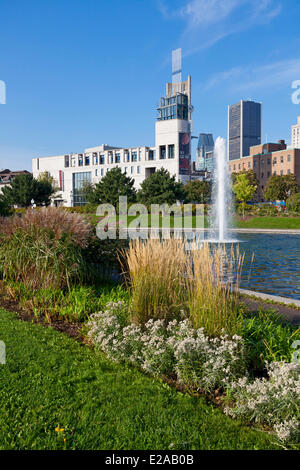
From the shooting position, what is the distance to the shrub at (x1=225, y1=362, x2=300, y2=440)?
238cm

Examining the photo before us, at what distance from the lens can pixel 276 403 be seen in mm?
2535

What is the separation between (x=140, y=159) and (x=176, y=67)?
50.8 meters

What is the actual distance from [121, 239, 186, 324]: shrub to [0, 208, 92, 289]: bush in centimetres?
167

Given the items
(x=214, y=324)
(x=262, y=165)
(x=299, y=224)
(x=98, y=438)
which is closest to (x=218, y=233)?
(x=299, y=224)

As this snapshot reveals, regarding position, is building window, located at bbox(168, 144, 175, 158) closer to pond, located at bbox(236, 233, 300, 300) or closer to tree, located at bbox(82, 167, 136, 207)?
tree, located at bbox(82, 167, 136, 207)

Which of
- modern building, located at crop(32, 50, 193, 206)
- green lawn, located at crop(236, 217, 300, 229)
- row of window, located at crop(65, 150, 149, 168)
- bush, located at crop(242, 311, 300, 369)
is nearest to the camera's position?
bush, located at crop(242, 311, 300, 369)

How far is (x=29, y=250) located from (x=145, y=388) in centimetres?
356

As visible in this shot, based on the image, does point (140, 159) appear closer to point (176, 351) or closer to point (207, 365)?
point (176, 351)

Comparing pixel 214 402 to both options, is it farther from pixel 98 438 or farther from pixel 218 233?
pixel 218 233

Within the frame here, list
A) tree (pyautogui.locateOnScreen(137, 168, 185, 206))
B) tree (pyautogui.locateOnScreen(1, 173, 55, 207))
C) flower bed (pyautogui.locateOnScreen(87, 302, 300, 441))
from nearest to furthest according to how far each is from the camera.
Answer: flower bed (pyautogui.locateOnScreen(87, 302, 300, 441)) < tree (pyautogui.locateOnScreen(137, 168, 185, 206)) < tree (pyautogui.locateOnScreen(1, 173, 55, 207))

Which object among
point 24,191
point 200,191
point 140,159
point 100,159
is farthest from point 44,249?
point 100,159

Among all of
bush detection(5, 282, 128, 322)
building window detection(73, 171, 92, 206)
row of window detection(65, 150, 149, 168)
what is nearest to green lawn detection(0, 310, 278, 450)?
bush detection(5, 282, 128, 322)

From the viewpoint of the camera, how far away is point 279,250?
13852 millimetres

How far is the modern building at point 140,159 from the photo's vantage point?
71.4m
